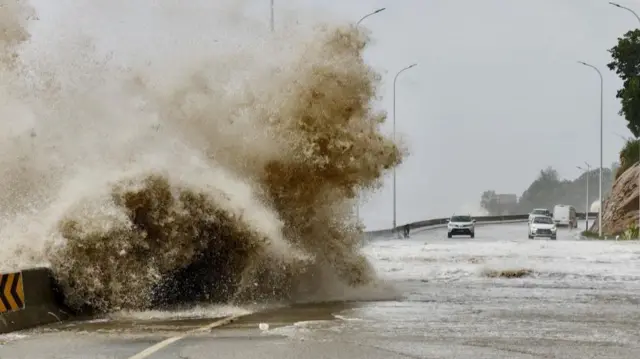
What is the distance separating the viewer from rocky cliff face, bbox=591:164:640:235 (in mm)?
77000

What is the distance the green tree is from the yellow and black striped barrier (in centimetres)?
7297

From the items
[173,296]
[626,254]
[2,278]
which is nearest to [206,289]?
[173,296]

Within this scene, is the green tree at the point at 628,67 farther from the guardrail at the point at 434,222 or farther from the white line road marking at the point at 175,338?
the white line road marking at the point at 175,338

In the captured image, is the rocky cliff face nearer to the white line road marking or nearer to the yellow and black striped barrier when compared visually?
the white line road marking

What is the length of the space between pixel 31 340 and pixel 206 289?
5264 mm

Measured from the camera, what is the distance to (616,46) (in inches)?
3376

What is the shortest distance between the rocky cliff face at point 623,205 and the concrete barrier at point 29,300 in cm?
6487

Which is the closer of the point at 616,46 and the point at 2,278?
the point at 2,278

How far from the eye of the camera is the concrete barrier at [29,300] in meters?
13.3

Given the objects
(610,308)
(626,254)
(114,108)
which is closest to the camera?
(610,308)

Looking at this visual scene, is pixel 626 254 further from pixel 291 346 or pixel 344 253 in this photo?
pixel 291 346

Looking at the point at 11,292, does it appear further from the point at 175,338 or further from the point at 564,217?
the point at 564,217

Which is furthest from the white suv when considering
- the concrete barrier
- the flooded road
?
the concrete barrier

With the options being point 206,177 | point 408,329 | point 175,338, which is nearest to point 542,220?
point 206,177
